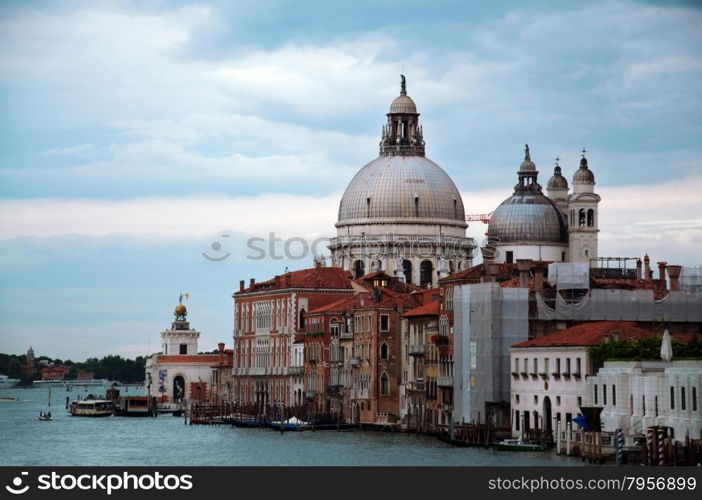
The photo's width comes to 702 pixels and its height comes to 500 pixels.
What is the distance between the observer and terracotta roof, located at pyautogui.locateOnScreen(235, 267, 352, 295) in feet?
371

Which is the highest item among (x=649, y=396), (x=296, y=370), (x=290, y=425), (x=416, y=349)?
(x=416, y=349)

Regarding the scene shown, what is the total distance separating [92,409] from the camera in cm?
11631

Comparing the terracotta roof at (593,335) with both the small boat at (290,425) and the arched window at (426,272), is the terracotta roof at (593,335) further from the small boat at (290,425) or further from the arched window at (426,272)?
the arched window at (426,272)

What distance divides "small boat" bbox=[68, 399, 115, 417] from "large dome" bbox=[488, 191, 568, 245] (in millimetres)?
22725

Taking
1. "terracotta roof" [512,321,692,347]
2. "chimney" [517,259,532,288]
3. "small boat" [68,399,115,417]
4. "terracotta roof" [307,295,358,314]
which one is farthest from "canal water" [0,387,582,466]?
"small boat" [68,399,115,417]

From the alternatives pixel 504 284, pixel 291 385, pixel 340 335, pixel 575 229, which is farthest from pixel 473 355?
pixel 575 229

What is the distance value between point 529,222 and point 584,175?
4354 millimetres

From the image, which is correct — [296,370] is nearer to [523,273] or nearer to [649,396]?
[523,273]

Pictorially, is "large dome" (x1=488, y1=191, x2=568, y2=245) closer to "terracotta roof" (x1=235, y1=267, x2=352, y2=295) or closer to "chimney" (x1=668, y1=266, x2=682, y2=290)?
"terracotta roof" (x1=235, y1=267, x2=352, y2=295)

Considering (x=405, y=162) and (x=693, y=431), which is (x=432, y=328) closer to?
(x=693, y=431)

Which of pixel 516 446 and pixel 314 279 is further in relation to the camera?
pixel 314 279

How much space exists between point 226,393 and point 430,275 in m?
13.2

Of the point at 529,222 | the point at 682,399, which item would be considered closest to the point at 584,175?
the point at 529,222

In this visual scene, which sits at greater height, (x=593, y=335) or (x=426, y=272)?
(x=426, y=272)
